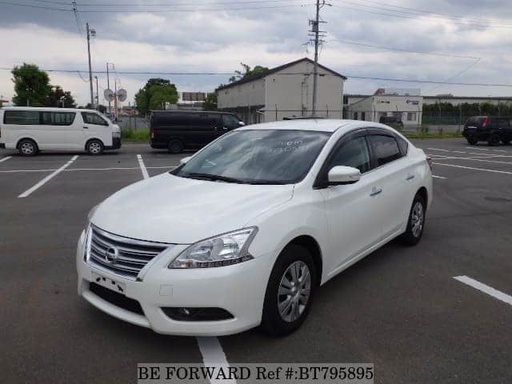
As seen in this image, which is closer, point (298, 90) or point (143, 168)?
point (143, 168)

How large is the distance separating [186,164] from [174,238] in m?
1.86

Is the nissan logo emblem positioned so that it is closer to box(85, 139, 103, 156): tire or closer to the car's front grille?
the car's front grille

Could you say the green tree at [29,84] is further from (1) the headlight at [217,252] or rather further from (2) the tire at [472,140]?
(1) the headlight at [217,252]

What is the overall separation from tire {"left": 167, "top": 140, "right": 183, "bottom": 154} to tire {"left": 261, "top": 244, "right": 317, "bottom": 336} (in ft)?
57.0

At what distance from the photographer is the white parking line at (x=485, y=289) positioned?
430 centimetres

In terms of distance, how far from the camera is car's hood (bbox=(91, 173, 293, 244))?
3.18 metres

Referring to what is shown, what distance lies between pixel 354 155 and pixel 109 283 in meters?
2.63

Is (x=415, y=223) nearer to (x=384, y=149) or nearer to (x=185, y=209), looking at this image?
(x=384, y=149)

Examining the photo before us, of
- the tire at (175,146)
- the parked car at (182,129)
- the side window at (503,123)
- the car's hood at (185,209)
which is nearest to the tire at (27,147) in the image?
the parked car at (182,129)

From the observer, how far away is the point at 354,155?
462 centimetres

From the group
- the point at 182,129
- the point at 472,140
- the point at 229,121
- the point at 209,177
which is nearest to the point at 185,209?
the point at 209,177

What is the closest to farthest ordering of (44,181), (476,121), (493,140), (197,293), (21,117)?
(197,293), (44,181), (21,117), (493,140), (476,121)

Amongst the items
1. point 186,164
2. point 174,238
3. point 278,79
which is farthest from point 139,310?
point 278,79

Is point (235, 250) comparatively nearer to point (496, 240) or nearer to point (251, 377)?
point (251, 377)
